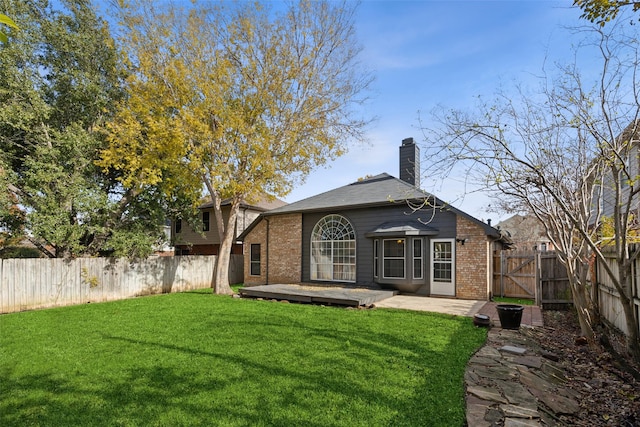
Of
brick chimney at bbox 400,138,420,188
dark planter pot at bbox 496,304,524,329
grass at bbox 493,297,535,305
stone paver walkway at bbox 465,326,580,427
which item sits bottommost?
grass at bbox 493,297,535,305

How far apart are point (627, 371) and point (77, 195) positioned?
14.3 m

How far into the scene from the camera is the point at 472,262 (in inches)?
420

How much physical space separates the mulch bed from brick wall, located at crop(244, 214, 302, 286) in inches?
365

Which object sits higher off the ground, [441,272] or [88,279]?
[441,272]

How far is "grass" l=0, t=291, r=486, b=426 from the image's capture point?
3.40 m

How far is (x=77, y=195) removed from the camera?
37.0ft

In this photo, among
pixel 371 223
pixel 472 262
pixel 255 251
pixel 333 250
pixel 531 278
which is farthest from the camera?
pixel 255 251

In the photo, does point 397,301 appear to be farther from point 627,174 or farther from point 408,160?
point 627,174

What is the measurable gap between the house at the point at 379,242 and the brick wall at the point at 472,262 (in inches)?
1.1

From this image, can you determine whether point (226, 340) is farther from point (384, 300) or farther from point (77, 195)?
point (77, 195)

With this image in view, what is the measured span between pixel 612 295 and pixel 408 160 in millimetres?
8492

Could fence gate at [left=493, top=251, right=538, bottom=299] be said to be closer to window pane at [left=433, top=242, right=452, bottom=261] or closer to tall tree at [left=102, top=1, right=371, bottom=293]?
window pane at [left=433, top=242, right=452, bottom=261]

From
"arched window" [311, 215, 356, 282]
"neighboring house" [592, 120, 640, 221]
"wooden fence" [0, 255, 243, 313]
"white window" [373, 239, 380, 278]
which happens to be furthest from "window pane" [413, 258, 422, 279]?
"wooden fence" [0, 255, 243, 313]

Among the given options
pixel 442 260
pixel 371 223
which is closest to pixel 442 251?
pixel 442 260
